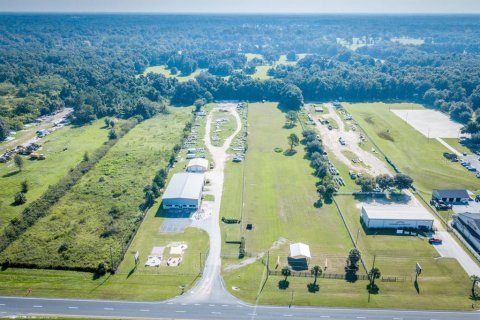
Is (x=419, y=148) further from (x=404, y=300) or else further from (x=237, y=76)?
(x=237, y=76)

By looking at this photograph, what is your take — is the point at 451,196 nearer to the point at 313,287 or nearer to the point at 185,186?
the point at 313,287

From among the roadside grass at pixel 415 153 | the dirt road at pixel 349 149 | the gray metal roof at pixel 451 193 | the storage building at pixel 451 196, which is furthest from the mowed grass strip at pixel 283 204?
the roadside grass at pixel 415 153

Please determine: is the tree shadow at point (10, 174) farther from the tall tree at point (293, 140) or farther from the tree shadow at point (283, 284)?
the tree shadow at point (283, 284)

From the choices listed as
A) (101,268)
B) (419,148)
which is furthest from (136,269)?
(419,148)

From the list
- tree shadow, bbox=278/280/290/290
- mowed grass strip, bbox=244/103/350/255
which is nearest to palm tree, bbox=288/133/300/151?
mowed grass strip, bbox=244/103/350/255

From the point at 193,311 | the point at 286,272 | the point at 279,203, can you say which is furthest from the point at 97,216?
the point at 286,272

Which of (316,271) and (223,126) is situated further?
(223,126)
